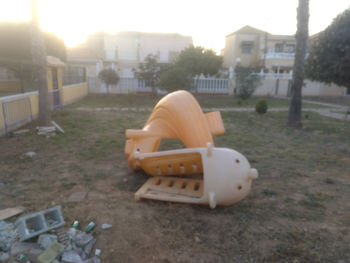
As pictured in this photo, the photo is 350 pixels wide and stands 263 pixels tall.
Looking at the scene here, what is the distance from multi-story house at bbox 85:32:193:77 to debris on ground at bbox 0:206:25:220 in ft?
87.7

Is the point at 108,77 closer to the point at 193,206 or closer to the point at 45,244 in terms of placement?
the point at 193,206

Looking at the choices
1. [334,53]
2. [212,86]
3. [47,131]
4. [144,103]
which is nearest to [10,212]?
[47,131]

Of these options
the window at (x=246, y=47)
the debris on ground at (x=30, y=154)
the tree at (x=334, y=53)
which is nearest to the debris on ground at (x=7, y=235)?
the debris on ground at (x=30, y=154)

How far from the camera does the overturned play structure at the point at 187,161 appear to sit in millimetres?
3340

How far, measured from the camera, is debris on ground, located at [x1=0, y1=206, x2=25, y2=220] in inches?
130

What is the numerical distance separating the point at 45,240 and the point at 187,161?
2076mm

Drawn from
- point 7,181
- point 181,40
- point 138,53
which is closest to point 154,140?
point 7,181

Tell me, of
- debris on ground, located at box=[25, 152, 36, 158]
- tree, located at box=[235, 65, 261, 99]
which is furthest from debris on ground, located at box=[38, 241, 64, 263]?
tree, located at box=[235, 65, 261, 99]

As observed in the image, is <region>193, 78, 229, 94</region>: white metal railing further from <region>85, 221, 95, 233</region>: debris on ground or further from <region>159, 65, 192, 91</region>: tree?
<region>85, 221, 95, 233</region>: debris on ground

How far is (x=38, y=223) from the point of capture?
303 centimetres

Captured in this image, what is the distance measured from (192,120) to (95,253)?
8.46 ft

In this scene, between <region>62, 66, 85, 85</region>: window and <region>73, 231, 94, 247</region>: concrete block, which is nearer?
<region>73, 231, 94, 247</region>: concrete block

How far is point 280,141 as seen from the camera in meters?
7.77

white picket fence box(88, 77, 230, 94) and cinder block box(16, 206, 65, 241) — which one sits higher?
white picket fence box(88, 77, 230, 94)
